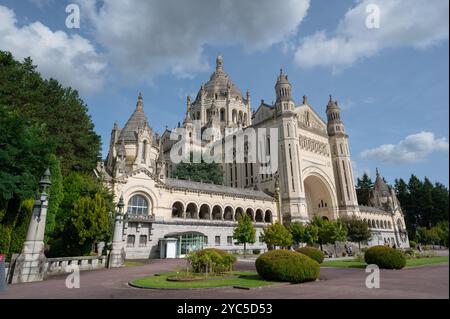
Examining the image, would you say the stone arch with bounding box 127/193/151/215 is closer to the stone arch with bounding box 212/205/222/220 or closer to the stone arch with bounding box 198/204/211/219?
the stone arch with bounding box 198/204/211/219

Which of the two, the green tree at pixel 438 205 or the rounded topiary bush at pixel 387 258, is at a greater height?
the green tree at pixel 438 205

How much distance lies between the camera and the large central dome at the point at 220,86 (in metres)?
83.1

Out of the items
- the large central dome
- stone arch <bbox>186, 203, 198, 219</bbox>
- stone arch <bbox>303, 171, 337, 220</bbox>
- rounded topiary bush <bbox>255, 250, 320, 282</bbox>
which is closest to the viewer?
rounded topiary bush <bbox>255, 250, 320, 282</bbox>

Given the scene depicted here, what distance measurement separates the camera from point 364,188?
3605 inches

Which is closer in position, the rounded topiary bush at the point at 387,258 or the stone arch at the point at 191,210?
the rounded topiary bush at the point at 387,258

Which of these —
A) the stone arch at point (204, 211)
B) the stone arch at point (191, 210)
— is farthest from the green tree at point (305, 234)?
the stone arch at point (191, 210)

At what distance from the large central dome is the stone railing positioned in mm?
65437

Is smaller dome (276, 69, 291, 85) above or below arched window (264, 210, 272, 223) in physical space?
above

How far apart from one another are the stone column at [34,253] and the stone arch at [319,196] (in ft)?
165

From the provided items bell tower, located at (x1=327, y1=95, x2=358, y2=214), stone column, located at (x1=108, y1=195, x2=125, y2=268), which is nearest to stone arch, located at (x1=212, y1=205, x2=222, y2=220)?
stone column, located at (x1=108, y1=195, x2=125, y2=268)

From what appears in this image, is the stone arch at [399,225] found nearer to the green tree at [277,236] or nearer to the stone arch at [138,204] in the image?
the green tree at [277,236]

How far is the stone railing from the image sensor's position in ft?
61.5
